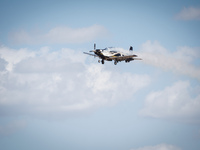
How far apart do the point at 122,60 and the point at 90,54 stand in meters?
10.8

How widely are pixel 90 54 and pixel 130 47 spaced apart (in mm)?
22984

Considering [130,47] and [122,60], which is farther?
[130,47]

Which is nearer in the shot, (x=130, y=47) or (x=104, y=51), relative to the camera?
(x=104, y=51)

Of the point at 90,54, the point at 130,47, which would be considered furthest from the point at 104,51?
the point at 130,47

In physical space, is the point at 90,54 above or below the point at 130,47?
below

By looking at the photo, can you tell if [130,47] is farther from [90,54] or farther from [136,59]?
[90,54]

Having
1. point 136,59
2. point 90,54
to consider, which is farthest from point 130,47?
point 90,54

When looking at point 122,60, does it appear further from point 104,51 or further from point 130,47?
point 130,47

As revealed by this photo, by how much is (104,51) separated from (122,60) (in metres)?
7.04

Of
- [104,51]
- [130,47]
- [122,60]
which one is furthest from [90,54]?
[130,47]

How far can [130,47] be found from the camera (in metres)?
119

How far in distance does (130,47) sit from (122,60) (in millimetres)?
14507

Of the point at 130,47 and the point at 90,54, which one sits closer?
the point at 90,54

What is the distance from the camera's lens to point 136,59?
10631 centimetres
